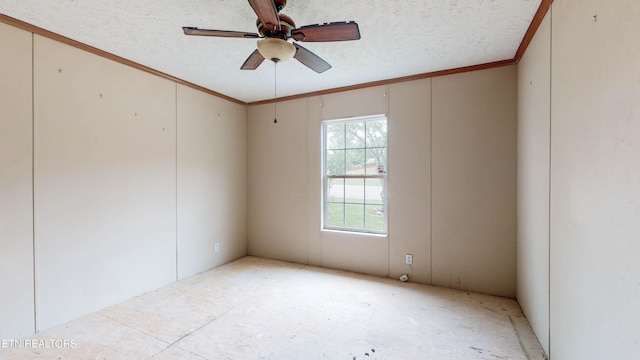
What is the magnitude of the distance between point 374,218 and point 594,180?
2.44 metres

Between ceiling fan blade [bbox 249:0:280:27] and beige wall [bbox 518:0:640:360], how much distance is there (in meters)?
1.59

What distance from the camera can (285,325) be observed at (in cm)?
238

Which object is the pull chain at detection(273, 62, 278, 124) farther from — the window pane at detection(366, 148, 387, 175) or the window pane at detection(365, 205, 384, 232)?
the window pane at detection(365, 205, 384, 232)

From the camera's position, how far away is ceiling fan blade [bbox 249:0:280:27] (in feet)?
4.87

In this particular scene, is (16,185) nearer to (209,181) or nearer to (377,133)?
(209,181)

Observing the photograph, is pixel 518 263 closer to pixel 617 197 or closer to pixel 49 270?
pixel 617 197

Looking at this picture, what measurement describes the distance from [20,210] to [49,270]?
0.55 metres

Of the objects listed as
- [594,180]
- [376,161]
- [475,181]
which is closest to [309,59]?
[376,161]

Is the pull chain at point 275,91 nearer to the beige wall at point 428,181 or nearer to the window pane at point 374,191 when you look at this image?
the beige wall at point 428,181

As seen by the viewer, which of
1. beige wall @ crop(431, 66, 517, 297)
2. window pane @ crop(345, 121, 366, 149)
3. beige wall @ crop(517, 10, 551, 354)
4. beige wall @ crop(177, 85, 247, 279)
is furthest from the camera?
window pane @ crop(345, 121, 366, 149)

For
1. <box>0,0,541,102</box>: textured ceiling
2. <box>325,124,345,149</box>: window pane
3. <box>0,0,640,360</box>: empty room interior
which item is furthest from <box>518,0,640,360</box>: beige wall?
<box>325,124,345,149</box>: window pane

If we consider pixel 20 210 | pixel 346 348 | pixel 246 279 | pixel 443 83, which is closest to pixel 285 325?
pixel 346 348

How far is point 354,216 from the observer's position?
3791mm

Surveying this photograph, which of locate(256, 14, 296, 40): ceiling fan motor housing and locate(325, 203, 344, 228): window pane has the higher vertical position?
locate(256, 14, 296, 40): ceiling fan motor housing
